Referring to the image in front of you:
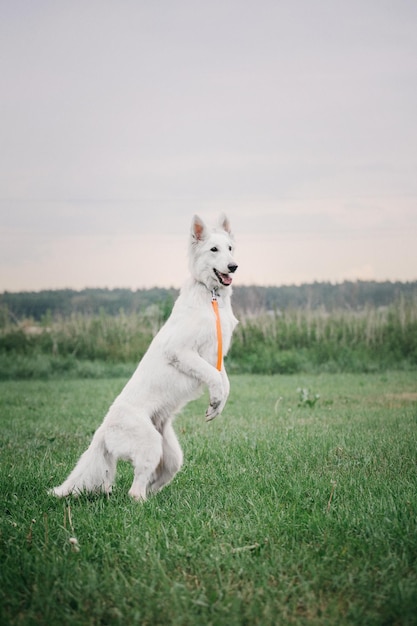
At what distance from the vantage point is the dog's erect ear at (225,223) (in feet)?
17.9

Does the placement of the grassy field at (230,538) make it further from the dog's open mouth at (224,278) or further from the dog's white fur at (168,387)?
the dog's open mouth at (224,278)

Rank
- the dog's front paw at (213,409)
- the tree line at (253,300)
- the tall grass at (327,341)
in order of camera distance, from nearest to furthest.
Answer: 1. the dog's front paw at (213,409)
2. the tall grass at (327,341)
3. the tree line at (253,300)

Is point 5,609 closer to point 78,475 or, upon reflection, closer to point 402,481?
point 78,475

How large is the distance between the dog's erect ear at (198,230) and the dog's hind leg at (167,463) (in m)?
1.64

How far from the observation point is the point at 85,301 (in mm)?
21109

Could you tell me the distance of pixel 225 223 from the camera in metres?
5.47

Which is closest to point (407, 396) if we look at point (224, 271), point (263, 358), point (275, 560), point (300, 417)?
point (300, 417)

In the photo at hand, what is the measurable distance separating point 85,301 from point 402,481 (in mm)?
17234

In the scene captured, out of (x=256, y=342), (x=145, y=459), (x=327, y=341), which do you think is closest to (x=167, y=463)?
(x=145, y=459)

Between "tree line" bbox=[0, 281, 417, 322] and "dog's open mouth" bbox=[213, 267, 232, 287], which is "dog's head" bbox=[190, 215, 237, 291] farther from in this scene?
"tree line" bbox=[0, 281, 417, 322]

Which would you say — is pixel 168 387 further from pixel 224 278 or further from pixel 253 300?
pixel 253 300

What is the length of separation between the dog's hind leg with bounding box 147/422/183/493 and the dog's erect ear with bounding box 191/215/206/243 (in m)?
1.64

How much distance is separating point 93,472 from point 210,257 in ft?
6.66

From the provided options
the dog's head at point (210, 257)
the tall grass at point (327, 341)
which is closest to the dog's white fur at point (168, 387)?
the dog's head at point (210, 257)
